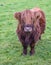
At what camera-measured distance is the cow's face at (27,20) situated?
19.4 feet

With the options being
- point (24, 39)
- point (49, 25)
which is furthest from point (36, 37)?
point (49, 25)

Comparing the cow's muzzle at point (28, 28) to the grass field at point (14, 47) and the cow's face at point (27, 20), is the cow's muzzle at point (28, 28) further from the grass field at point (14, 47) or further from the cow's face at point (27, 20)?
the grass field at point (14, 47)

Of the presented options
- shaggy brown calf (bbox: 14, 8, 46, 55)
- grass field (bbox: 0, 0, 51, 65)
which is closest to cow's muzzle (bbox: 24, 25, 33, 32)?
shaggy brown calf (bbox: 14, 8, 46, 55)

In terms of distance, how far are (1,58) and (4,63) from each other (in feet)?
0.94

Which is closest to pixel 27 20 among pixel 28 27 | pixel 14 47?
pixel 28 27

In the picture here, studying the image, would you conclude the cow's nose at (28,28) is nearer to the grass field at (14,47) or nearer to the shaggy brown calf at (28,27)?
the shaggy brown calf at (28,27)

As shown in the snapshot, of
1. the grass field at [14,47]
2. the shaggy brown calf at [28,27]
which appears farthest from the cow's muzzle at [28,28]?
the grass field at [14,47]

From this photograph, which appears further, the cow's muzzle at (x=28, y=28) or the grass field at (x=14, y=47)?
the grass field at (x=14, y=47)

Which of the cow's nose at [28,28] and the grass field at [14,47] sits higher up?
the cow's nose at [28,28]

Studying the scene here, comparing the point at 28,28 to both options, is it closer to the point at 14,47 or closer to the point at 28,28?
the point at 28,28

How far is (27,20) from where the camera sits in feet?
19.5

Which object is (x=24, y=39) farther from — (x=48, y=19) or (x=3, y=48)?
(x=48, y=19)

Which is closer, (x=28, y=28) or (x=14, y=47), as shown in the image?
(x=28, y=28)

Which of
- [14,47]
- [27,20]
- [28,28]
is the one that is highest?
[27,20]
